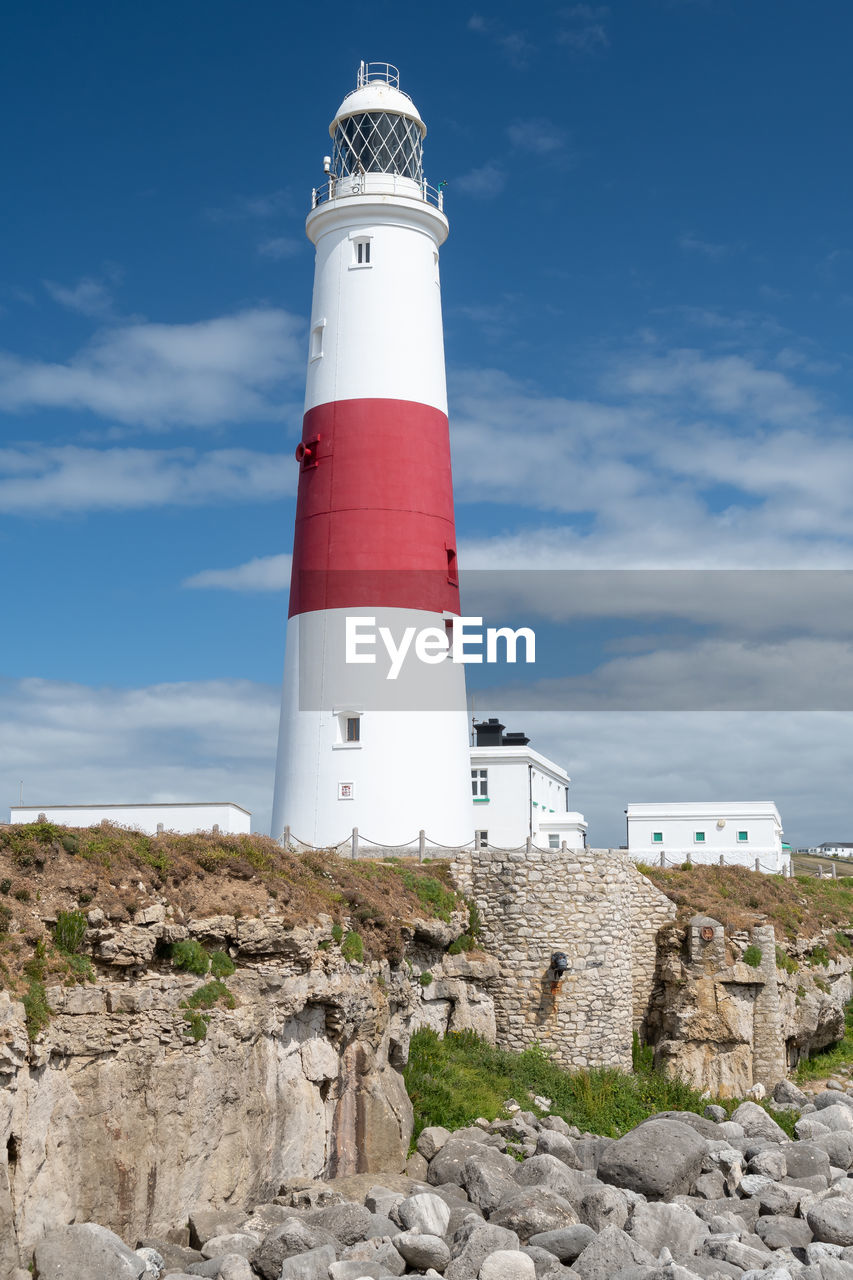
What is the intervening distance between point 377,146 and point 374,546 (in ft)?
35.4

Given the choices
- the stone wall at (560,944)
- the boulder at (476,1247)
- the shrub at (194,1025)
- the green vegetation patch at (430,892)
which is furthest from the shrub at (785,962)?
the shrub at (194,1025)

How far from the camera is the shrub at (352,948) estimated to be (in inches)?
838

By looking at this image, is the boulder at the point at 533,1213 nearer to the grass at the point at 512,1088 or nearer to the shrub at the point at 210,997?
the grass at the point at 512,1088

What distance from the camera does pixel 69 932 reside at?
54.3ft

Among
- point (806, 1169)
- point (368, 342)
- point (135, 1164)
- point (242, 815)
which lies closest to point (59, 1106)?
point (135, 1164)

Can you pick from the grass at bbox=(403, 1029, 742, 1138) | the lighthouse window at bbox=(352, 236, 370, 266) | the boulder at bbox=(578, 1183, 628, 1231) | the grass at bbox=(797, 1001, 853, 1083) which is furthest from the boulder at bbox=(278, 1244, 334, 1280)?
the lighthouse window at bbox=(352, 236, 370, 266)

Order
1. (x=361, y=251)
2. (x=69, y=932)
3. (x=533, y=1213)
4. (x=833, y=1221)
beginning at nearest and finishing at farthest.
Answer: (x=69, y=932) < (x=533, y=1213) < (x=833, y=1221) < (x=361, y=251)

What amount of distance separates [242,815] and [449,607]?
286 inches

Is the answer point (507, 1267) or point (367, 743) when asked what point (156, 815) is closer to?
point (367, 743)

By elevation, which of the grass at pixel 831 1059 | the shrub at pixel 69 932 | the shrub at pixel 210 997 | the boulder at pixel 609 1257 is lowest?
the boulder at pixel 609 1257

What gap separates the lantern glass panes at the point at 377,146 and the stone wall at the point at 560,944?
1782cm

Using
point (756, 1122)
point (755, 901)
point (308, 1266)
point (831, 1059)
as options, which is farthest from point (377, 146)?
point (831, 1059)

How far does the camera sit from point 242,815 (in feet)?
101

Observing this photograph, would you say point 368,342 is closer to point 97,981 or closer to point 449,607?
point 449,607
